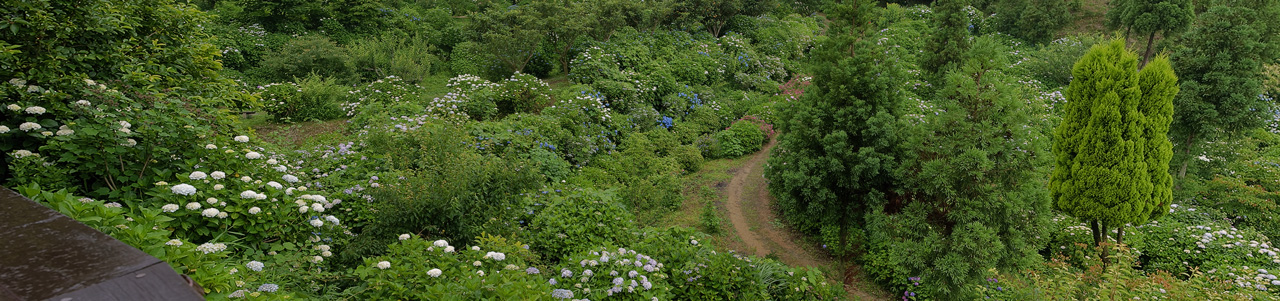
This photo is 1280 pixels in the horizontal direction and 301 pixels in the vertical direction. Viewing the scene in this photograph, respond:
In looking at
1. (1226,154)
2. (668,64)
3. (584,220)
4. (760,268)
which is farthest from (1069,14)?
(584,220)

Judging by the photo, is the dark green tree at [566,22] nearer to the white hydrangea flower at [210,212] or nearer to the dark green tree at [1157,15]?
the white hydrangea flower at [210,212]

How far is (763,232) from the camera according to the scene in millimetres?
10445

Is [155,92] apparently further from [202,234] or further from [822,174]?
[822,174]

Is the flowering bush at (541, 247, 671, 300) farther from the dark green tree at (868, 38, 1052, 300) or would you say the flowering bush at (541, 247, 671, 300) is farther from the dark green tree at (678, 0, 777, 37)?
the dark green tree at (678, 0, 777, 37)

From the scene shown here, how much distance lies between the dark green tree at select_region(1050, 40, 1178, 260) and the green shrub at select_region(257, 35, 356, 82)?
14.3 m

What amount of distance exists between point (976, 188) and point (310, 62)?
13.7 metres

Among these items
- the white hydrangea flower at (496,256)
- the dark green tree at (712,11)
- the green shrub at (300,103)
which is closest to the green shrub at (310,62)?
the green shrub at (300,103)

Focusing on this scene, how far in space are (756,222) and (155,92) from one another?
8834mm

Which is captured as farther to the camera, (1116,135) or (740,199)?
(740,199)

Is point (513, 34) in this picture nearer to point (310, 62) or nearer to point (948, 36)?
point (310, 62)

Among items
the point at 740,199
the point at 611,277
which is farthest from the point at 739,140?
the point at 611,277

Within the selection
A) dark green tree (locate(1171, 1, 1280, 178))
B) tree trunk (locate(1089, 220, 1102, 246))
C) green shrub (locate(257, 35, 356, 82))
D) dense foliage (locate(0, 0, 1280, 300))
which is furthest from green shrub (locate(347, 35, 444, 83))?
dark green tree (locate(1171, 1, 1280, 178))

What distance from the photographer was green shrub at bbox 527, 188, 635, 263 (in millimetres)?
6578

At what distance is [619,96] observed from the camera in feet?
46.4
